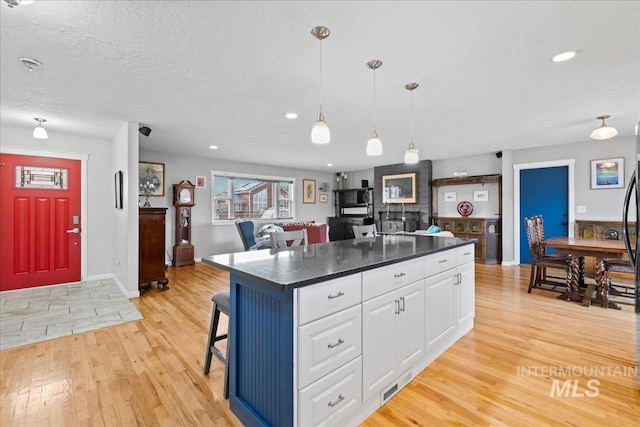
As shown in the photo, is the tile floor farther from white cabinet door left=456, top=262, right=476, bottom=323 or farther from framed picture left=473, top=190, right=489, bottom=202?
framed picture left=473, top=190, right=489, bottom=202

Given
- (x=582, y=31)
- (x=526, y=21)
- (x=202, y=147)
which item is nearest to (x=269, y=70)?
(x=526, y=21)

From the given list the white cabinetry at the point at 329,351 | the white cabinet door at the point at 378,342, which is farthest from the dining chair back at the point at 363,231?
the white cabinetry at the point at 329,351

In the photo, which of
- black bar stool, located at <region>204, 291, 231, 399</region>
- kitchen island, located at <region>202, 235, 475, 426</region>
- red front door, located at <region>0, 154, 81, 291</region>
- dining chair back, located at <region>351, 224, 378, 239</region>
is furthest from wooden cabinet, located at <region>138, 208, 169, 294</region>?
kitchen island, located at <region>202, 235, 475, 426</region>

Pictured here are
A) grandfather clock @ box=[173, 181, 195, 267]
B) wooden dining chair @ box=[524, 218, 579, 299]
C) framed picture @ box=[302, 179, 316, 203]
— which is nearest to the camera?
wooden dining chair @ box=[524, 218, 579, 299]

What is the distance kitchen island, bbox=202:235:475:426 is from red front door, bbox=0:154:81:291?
4.28 meters

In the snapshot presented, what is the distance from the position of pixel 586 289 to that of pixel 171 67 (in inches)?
213

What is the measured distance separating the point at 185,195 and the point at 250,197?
1.84 metres

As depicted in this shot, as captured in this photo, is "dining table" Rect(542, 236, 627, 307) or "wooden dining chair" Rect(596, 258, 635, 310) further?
"wooden dining chair" Rect(596, 258, 635, 310)

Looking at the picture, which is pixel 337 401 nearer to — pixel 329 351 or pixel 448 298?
pixel 329 351

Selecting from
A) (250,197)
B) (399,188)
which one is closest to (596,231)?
(399,188)

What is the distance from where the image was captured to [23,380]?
2.08 meters

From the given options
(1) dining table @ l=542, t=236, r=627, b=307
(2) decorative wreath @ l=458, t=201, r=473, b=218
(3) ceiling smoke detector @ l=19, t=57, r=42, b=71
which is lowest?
(1) dining table @ l=542, t=236, r=627, b=307

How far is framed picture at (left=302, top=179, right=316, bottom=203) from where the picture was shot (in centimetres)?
896

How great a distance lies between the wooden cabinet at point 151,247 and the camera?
4.18m
